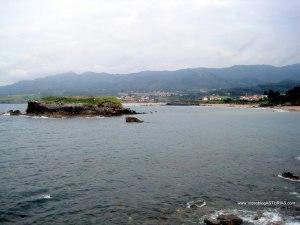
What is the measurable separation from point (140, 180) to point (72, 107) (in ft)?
324

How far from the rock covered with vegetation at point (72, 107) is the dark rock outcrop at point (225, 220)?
365ft

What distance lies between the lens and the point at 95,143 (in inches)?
2685

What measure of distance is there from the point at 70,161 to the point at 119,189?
15217 millimetres

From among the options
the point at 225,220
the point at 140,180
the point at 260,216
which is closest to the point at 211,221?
the point at 225,220

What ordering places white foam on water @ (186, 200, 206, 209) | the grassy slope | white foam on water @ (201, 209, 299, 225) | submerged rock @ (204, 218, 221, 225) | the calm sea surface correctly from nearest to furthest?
submerged rock @ (204, 218, 221, 225) < white foam on water @ (201, 209, 299, 225) < the calm sea surface < white foam on water @ (186, 200, 206, 209) < the grassy slope

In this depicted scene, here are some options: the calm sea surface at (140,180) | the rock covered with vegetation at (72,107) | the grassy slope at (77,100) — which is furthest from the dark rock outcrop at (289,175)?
the grassy slope at (77,100)

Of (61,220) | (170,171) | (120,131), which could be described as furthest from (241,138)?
(61,220)

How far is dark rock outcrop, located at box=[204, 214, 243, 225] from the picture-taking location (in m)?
26.8

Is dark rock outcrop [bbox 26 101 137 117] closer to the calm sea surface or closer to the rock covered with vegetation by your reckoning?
the rock covered with vegetation

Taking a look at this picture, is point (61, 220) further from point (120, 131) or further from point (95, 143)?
point (120, 131)

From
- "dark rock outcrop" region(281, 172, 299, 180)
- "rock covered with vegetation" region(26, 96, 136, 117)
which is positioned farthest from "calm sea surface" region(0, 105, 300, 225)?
"rock covered with vegetation" region(26, 96, 136, 117)

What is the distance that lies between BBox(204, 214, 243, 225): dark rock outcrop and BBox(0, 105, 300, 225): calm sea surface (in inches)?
47.0

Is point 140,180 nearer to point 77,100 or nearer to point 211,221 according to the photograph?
point 211,221

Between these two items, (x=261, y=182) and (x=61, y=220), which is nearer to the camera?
(x=61, y=220)
